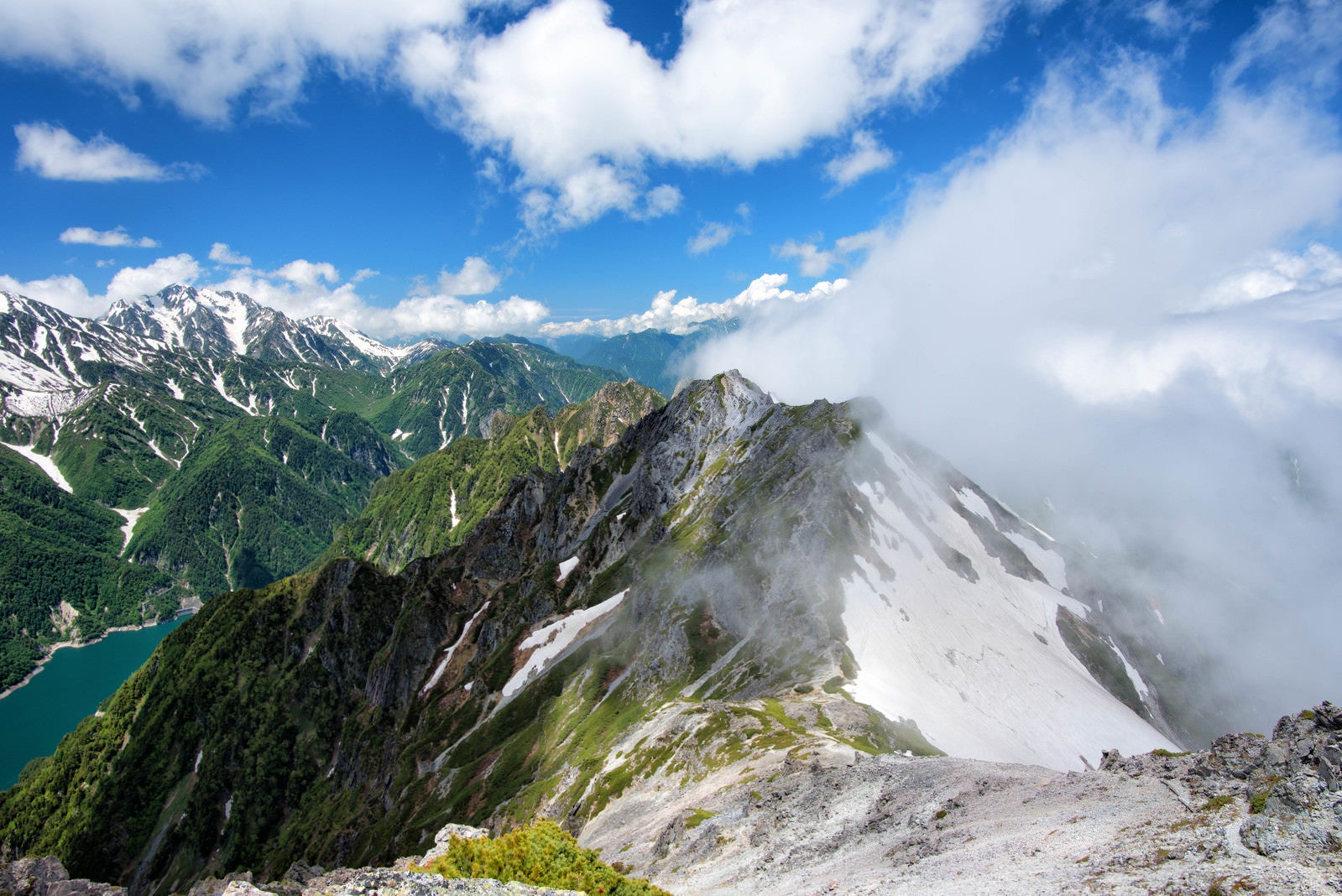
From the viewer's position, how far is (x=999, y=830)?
2552 cm

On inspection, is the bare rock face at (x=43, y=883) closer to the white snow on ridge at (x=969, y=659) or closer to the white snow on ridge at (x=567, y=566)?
the white snow on ridge at (x=969, y=659)

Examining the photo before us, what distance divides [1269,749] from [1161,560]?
177m

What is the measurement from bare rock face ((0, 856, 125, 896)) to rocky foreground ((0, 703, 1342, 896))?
45191mm

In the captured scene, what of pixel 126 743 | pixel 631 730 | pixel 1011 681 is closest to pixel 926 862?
pixel 631 730

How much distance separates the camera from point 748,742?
4781cm

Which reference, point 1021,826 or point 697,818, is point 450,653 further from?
point 1021,826

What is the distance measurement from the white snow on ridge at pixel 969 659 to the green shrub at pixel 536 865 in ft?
138

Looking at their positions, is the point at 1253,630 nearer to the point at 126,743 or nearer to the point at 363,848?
the point at 363,848

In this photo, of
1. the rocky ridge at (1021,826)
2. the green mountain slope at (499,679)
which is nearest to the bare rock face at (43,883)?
the green mountain slope at (499,679)

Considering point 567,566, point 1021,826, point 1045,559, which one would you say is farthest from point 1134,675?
point 567,566

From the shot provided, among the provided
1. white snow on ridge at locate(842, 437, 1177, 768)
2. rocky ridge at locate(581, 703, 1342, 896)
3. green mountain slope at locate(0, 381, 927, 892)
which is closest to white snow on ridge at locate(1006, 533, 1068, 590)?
white snow on ridge at locate(842, 437, 1177, 768)

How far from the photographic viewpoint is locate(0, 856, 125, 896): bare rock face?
2140 inches

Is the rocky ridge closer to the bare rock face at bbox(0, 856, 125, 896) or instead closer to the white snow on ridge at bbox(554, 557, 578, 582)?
the bare rock face at bbox(0, 856, 125, 896)

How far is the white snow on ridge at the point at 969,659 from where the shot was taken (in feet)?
200
